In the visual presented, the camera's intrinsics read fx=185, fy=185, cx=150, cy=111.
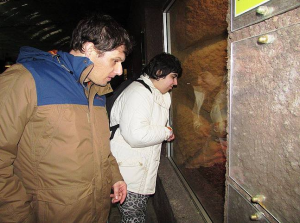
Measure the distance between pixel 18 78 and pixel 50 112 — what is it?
277 millimetres

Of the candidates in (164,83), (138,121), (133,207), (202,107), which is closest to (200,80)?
(202,107)

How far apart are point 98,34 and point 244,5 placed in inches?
41.4

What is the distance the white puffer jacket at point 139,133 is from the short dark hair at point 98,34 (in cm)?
63

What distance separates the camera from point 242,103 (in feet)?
3.09

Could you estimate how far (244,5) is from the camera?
2.82 feet

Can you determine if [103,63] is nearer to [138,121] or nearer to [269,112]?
[138,121]

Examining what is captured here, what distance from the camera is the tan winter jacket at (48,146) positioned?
1139 mm

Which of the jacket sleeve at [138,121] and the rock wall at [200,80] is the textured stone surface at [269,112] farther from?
the rock wall at [200,80]

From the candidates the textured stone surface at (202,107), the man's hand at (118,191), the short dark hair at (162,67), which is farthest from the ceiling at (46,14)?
the man's hand at (118,191)

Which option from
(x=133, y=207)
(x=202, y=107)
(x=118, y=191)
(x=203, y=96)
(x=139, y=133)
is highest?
(x=203, y=96)

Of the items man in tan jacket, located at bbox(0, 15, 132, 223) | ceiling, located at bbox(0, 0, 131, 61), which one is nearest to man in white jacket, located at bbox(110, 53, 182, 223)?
man in tan jacket, located at bbox(0, 15, 132, 223)

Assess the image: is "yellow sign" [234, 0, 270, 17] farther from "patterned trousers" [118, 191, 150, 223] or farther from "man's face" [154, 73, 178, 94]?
"patterned trousers" [118, 191, 150, 223]

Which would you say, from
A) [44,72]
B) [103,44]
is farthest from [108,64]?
[44,72]

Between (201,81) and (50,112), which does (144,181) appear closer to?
(50,112)
